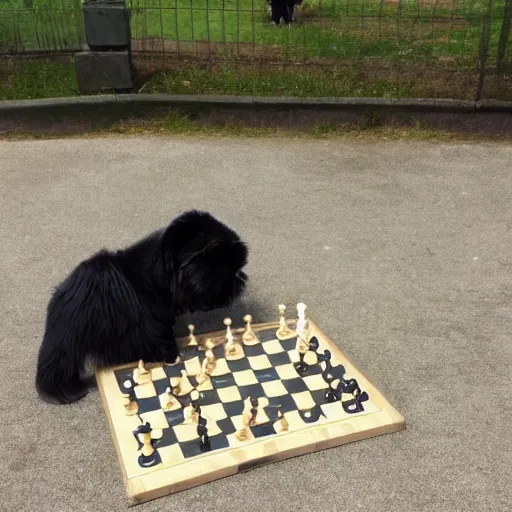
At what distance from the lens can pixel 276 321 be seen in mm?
3492

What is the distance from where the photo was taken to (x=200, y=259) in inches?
113

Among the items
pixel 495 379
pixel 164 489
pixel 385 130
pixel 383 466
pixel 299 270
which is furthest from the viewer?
pixel 385 130

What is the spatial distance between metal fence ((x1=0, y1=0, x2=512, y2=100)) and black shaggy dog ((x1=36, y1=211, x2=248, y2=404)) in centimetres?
455

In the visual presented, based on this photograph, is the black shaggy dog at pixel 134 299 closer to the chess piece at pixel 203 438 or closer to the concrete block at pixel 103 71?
the chess piece at pixel 203 438

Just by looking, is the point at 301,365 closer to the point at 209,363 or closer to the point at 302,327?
the point at 302,327

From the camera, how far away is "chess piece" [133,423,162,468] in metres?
2.39

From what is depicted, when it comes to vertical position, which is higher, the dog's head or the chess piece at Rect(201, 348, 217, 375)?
the dog's head

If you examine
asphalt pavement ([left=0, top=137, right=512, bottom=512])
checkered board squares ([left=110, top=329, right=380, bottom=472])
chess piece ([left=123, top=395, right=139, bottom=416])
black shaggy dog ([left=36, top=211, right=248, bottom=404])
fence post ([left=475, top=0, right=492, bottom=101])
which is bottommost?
asphalt pavement ([left=0, top=137, right=512, bottom=512])

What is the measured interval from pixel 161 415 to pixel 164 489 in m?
0.39

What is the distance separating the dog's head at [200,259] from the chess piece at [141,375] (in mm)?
344

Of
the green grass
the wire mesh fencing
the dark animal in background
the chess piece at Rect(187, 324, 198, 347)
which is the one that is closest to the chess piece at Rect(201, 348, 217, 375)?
the chess piece at Rect(187, 324, 198, 347)

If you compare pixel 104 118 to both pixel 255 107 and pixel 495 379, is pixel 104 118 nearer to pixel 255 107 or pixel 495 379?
pixel 255 107

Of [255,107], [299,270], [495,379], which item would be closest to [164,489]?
[495,379]

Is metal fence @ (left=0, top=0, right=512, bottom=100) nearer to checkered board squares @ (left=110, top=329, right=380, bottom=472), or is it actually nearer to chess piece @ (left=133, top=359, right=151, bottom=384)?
checkered board squares @ (left=110, top=329, right=380, bottom=472)
